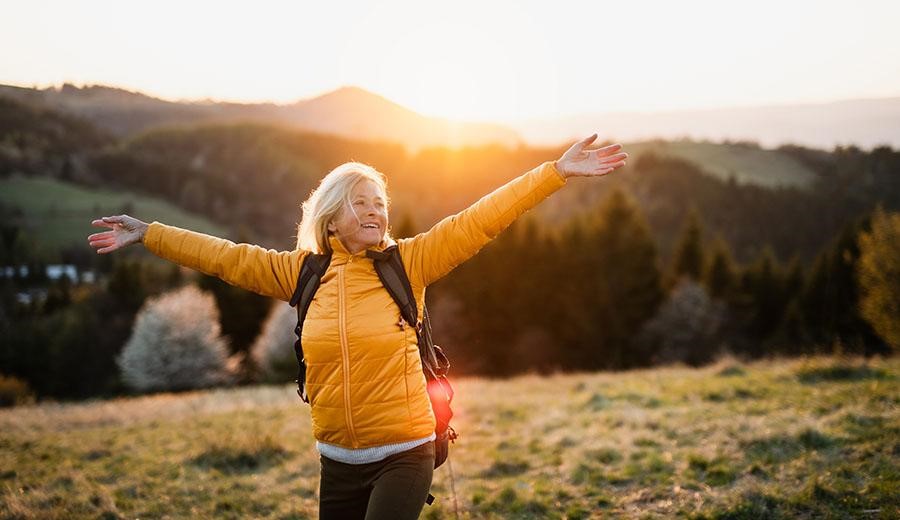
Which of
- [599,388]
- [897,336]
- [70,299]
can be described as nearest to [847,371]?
[599,388]

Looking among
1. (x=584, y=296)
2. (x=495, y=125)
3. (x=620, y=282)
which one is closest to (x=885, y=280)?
(x=620, y=282)

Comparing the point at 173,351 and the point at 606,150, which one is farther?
the point at 173,351

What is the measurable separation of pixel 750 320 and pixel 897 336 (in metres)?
23.1

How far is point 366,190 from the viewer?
3.67 meters

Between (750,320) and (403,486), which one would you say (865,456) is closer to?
(403,486)

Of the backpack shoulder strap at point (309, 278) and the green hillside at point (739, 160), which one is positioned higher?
the green hillside at point (739, 160)

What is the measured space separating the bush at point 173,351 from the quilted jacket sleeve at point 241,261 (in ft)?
137

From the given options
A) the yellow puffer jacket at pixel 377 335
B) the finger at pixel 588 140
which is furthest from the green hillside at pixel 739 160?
the yellow puffer jacket at pixel 377 335

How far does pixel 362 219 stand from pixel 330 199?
0.77 ft

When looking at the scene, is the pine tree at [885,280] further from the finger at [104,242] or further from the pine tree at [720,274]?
the finger at [104,242]

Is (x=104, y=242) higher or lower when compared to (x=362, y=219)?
lower

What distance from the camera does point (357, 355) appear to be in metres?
3.38

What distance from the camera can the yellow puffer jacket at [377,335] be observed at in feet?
11.1

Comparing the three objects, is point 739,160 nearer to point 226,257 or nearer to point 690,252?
point 690,252
